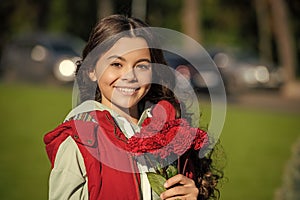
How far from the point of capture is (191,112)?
2.81 meters

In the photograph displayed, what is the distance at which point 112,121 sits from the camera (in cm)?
246

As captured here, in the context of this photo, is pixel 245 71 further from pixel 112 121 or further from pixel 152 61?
pixel 112 121

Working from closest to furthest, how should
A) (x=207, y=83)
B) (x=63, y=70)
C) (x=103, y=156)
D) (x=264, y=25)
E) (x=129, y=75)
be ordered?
(x=103, y=156) → (x=129, y=75) → (x=207, y=83) → (x=63, y=70) → (x=264, y=25)

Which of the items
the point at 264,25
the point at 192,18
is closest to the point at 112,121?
the point at 192,18

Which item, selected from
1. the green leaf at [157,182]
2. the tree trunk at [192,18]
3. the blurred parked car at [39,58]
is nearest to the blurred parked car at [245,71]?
the blurred parked car at [39,58]

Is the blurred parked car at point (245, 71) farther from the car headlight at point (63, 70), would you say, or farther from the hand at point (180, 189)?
the hand at point (180, 189)

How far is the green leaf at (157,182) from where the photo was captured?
7.82 feet

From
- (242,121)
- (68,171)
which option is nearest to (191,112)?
(68,171)

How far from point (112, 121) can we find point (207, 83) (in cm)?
1450

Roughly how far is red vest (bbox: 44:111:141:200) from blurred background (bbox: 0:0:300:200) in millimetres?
603

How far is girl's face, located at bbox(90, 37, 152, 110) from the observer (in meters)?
2.61

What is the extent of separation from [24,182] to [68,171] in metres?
5.39

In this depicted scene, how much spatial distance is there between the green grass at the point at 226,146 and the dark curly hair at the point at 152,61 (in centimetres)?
412

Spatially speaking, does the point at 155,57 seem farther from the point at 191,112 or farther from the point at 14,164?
the point at 14,164
